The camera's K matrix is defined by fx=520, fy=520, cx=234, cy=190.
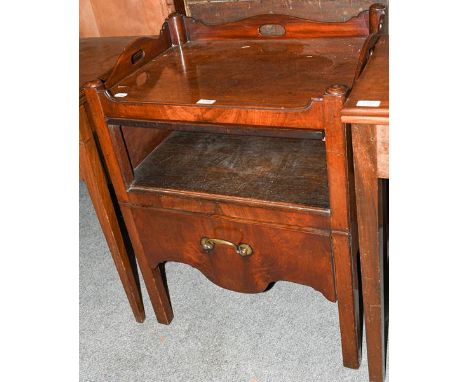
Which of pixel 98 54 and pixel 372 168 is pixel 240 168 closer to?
pixel 372 168

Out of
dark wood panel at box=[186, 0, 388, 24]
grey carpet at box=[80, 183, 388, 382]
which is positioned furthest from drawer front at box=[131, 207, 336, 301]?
dark wood panel at box=[186, 0, 388, 24]

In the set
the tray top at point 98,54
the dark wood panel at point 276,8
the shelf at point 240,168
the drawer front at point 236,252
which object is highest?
the dark wood panel at point 276,8

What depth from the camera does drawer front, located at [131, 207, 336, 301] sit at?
1.21 metres

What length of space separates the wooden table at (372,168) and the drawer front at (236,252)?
0.09 metres

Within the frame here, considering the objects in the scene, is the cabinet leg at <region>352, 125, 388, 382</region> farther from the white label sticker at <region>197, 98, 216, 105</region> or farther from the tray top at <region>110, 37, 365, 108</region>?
the white label sticker at <region>197, 98, 216, 105</region>

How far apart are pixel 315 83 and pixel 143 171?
51cm

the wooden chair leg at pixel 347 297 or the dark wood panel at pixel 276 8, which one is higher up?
the dark wood panel at pixel 276 8

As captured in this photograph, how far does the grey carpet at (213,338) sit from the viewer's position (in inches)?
57.4

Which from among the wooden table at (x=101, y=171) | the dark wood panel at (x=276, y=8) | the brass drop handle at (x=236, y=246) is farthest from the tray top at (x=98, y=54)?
Answer: the brass drop handle at (x=236, y=246)

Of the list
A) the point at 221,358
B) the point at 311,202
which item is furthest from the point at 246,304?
the point at 311,202

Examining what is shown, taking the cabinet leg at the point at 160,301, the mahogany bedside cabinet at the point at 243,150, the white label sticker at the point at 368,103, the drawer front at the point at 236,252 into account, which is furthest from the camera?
the cabinet leg at the point at 160,301

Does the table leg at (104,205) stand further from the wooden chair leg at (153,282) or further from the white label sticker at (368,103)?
the white label sticker at (368,103)

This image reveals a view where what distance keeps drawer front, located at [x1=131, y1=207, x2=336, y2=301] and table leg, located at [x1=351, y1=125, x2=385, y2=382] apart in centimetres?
9

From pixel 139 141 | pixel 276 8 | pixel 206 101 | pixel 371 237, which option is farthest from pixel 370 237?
pixel 276 8
